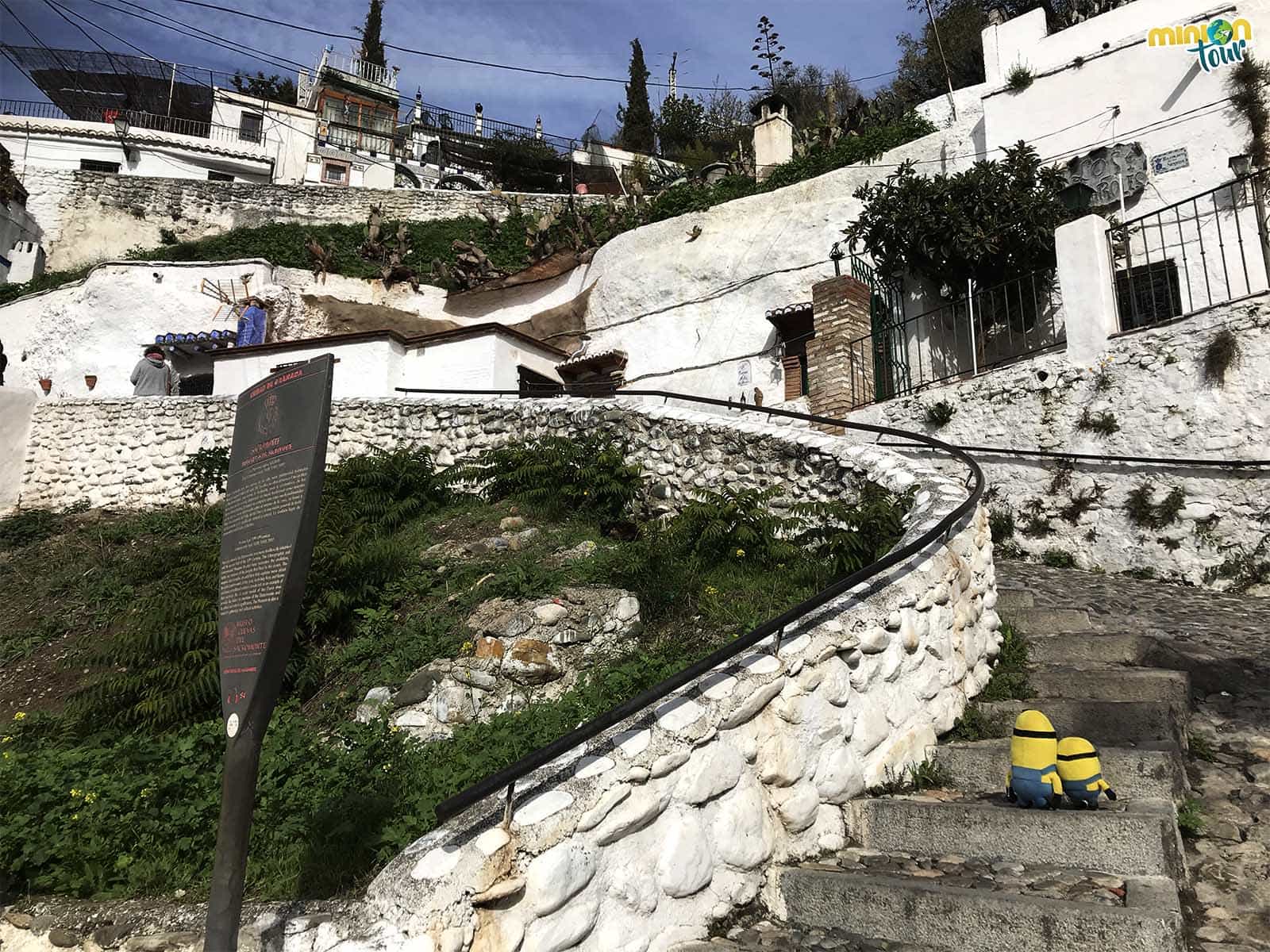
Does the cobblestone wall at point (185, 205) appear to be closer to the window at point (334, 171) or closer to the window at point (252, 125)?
the window at point (334, 171)

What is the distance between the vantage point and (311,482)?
2613mm

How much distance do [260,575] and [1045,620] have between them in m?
5.12

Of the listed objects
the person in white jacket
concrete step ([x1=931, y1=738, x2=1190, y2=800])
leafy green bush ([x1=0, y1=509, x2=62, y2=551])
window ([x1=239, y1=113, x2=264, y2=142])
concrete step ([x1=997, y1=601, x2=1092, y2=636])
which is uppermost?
window ([x1=239, y1=113, x2=264, y2=142])

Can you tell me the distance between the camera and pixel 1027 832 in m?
3.23


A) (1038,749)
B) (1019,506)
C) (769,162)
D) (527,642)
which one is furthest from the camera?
(769,162)

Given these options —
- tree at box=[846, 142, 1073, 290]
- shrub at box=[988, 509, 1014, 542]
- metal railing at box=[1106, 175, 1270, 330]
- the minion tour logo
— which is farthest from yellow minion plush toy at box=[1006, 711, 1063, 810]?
the minion tour logo

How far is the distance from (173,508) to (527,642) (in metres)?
9.26

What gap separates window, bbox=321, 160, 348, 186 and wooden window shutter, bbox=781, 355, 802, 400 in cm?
2793

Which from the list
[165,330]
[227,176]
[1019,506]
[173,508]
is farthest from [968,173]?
[227,176]

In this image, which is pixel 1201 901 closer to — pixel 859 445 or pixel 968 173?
pixel 859 445

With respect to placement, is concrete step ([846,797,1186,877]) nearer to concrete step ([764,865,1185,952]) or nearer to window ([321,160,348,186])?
concrete step ([764,865,1185,952])

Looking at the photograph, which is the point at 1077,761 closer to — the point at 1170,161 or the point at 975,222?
the point at 975,222

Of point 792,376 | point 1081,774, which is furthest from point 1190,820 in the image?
point 792,376

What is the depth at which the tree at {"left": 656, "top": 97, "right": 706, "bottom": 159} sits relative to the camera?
1569 inches
